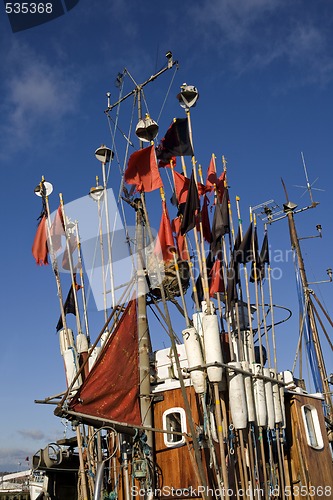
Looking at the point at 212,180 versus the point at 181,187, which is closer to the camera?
the point at 181,187

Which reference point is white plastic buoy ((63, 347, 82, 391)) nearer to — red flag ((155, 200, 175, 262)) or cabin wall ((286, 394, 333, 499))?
red flag ((155, 200, 175, 262))

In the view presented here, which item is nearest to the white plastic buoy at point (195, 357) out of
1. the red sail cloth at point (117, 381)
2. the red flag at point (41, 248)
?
the red sail cloth at point (117, 381)

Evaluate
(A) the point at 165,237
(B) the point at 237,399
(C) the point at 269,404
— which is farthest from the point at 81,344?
(C) the point at 269,404

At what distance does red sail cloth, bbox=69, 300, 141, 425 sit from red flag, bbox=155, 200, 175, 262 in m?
2.00

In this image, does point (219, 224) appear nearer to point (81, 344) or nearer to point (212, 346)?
point (212, 346)

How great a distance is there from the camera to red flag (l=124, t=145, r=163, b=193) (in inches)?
648

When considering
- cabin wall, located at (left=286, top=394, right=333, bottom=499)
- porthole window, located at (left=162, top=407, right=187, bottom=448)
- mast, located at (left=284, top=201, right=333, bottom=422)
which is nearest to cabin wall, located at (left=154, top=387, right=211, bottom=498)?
porthole window, located at (left=162, top=407, right=187, bottom=448)

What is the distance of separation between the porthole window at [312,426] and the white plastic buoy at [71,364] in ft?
25.9

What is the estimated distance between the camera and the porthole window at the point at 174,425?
1538 centimetres

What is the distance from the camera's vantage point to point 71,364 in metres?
17.8

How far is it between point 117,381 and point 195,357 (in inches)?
116

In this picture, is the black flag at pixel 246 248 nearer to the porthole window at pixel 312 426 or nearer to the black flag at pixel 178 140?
the black flag at pixel 178 140

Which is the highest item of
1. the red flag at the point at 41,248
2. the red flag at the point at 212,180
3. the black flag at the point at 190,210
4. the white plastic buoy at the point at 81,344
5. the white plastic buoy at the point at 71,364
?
the red flag at the point at 212,180

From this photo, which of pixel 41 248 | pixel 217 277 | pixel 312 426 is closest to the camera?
pixel 217 277
